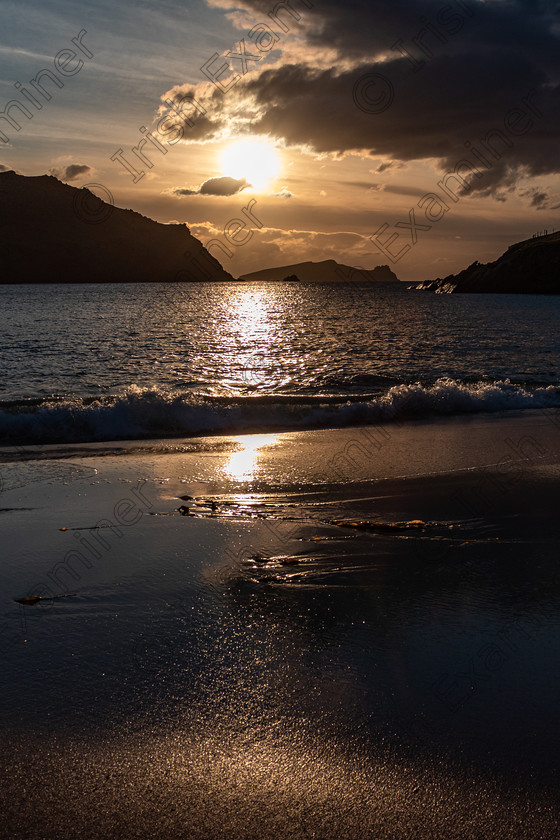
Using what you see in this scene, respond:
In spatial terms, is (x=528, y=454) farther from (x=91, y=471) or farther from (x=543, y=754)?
(x=543, y=754)

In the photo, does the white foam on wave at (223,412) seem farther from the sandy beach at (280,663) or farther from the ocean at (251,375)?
the sandy beach at (280,663)

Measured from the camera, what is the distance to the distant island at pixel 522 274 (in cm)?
14800

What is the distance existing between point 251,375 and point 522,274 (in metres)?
144

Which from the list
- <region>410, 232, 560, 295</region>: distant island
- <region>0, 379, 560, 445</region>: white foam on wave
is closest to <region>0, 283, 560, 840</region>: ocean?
<region>0, 379, 560, 445</region>: white foam on wave

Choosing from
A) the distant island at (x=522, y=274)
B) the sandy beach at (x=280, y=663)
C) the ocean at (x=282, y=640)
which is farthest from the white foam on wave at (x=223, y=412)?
the distant island at (x=522, y=274)

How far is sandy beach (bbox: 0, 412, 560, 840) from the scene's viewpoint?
9.94 feet

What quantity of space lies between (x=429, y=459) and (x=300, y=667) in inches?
286

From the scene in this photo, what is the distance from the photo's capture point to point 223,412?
16.0 meters

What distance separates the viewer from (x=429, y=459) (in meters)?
11.0

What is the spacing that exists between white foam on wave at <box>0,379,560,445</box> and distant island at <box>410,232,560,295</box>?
14413cm

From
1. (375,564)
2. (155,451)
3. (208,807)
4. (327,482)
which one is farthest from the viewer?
(155,451)

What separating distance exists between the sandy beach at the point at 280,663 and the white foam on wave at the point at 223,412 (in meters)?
6.21

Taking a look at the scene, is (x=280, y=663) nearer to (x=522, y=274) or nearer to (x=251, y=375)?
(x=251, y=375)

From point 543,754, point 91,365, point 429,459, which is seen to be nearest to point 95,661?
point 543,754
